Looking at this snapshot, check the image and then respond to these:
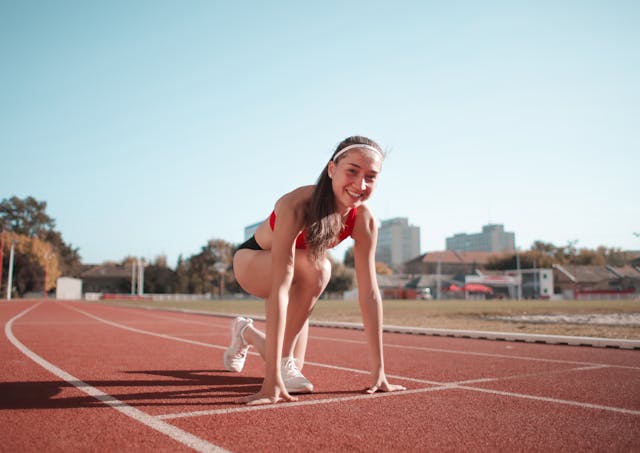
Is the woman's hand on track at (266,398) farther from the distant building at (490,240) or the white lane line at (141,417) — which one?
the distant building at (490,240)

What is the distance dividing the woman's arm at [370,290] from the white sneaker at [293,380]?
508 millimetres

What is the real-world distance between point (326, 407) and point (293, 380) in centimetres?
53

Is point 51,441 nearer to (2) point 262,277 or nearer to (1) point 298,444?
(1) point 298,444

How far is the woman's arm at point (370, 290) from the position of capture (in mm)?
3607

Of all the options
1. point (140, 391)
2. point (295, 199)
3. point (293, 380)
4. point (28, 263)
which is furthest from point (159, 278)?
point (295, 199)

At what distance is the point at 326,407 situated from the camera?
3.07m

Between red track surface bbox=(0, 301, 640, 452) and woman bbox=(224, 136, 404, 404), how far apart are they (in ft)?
0.94

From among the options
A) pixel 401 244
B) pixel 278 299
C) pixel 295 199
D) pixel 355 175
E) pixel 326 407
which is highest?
pixel 401 244

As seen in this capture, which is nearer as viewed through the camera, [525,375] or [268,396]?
[268,396]

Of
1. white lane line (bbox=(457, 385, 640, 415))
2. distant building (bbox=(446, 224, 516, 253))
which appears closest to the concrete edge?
white lane line (bbox=(457, 385, 640, 415))

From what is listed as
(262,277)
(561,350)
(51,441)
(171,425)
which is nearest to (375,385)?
(262,277)

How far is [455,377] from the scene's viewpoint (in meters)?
4.39

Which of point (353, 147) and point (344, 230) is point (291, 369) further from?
point (353, 147)

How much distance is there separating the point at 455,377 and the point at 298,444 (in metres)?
2.51
